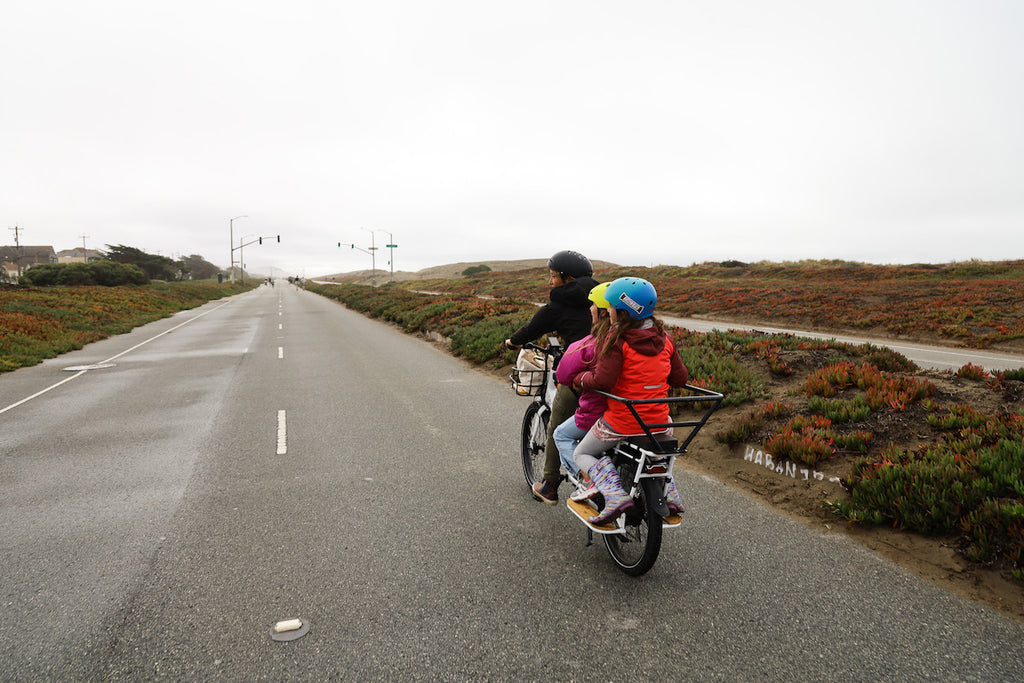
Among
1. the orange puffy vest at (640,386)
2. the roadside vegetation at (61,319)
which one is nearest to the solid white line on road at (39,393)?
the roadside vegetation at (61,319)

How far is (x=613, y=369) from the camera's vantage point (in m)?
3.25

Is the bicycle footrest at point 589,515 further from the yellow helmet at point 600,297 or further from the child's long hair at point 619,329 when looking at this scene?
the yellow helmet at point 600,297

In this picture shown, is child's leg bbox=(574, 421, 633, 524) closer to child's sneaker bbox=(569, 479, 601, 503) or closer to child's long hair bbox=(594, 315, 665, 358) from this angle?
child's sneaker bbox=(569, 479, 601, 503)

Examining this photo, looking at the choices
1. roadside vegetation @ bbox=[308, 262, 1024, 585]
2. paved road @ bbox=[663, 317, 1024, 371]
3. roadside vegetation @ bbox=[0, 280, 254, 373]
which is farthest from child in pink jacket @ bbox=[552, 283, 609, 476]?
roadside vegetation @ bbox=[0, 280, 254, 373]

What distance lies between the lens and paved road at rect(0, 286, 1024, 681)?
272 centimetres

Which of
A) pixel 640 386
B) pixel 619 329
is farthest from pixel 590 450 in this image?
pixel 619 329

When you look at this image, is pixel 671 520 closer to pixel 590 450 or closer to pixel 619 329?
pixel 590 450

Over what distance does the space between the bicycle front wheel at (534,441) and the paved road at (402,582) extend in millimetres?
237

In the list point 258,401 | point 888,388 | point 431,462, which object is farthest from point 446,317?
point 888,388

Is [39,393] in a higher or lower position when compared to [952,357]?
lower

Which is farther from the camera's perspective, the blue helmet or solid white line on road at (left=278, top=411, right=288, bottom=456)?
solid white line on road at (left=278, top=411, right=288, bottom=456)

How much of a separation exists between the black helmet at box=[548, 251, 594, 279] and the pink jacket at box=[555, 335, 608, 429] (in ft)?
2.85

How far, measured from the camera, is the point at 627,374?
3322 millimetres

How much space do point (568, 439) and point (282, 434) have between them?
182 inches
